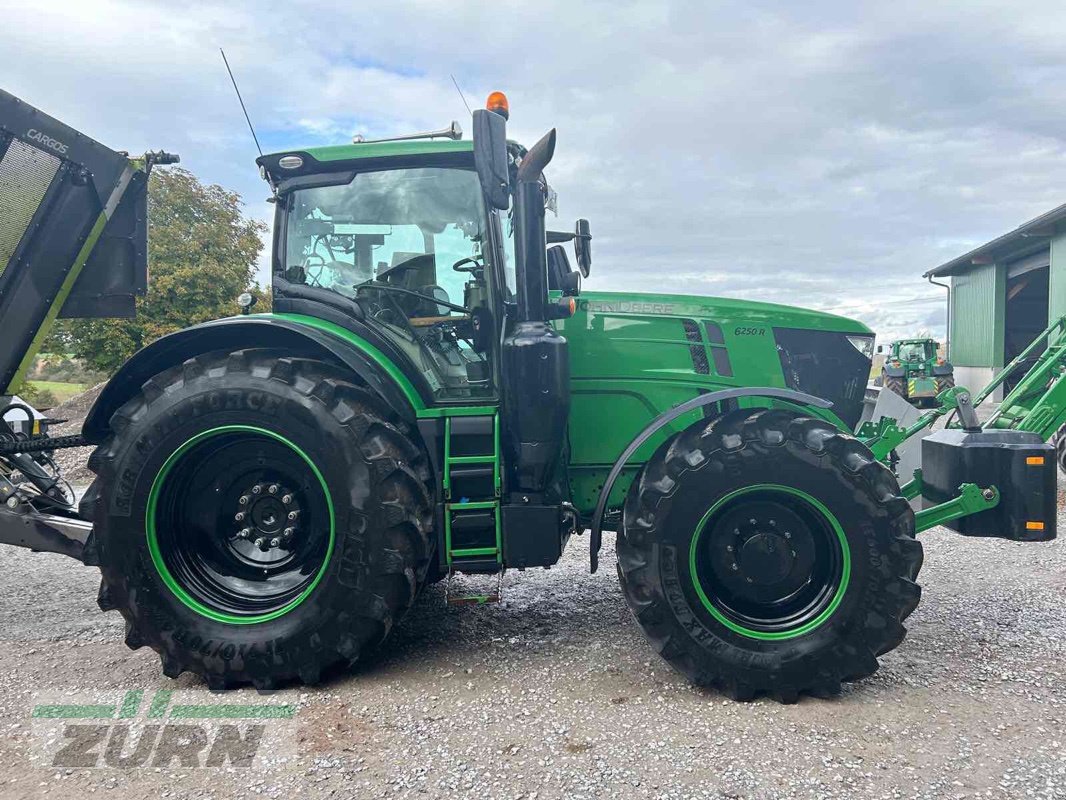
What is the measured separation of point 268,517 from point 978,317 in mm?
23331

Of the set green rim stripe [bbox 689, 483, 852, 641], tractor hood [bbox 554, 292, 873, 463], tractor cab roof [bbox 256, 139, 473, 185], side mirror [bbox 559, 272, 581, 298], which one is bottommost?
green rim stripe [bbox 689, 483, 852, 641]

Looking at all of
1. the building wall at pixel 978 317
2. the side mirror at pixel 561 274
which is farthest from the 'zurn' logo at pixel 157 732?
the building wall at pixel 978 317

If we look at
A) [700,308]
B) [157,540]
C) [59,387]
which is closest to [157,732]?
[157,540]

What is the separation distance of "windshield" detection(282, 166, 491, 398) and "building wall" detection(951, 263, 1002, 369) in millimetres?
21121

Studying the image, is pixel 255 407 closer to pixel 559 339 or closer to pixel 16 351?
pixel 559 339

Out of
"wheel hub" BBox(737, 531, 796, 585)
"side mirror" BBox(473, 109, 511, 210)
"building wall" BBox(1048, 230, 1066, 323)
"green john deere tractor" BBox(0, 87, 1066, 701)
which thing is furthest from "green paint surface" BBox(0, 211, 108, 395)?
"building wall" BBox(1048, 230, 1066, 323)

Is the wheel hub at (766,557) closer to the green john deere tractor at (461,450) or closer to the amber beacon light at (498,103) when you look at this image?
the green john deere tractor at (461,450)

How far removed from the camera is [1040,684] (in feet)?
10.7

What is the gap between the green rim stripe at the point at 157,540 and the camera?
3316 mm

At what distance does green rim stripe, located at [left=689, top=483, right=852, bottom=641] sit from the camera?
126 inches

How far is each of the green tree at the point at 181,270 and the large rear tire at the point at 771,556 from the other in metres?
17.5

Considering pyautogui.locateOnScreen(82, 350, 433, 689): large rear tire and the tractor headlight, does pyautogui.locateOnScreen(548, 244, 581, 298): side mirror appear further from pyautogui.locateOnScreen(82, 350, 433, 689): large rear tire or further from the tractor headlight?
the tractor headlight

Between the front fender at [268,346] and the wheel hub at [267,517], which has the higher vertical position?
the front fender at [268,346]

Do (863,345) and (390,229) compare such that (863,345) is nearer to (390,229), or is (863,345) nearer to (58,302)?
(390,229)
